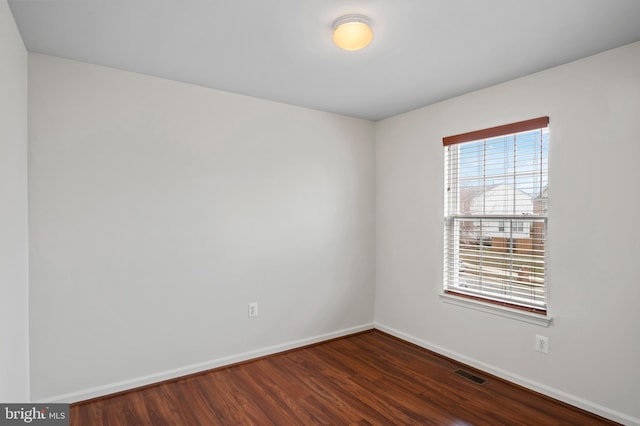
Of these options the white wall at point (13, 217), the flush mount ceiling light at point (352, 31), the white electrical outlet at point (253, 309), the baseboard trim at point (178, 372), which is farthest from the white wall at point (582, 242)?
the white wall at point (13, 217)

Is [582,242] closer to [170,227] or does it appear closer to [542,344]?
[542,344]

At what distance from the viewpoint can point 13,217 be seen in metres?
1.92

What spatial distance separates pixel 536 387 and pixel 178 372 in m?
2.75

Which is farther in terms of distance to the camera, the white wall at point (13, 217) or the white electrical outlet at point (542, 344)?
the white electrical outlet at point (542, 344)

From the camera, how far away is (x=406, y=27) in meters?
2.05

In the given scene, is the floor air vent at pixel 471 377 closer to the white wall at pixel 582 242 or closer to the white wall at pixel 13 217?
the white wall at pixel 582 242

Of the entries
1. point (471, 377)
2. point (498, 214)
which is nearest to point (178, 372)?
point (471, 377)

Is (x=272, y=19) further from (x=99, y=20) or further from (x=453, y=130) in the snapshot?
(x=453, y=130)

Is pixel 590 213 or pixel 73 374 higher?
pixel 590 213

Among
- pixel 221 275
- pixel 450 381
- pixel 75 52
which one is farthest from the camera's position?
pixel 221 275

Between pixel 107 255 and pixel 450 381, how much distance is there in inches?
109

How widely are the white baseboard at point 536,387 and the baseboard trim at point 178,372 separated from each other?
0.94 meters

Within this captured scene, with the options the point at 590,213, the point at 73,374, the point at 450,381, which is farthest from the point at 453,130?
the point at 73,374

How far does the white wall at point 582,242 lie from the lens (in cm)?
227
